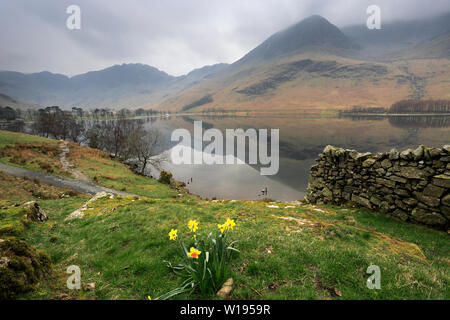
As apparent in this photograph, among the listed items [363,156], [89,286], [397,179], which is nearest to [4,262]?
[89,286]

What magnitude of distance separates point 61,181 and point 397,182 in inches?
1322

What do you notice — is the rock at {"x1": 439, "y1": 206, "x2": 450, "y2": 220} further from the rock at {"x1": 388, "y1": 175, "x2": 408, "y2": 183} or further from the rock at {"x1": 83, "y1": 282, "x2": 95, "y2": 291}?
the rock at {"x1": 83, "y1": 282, "x2": 95, "y2": 291}

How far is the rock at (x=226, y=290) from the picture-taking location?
3.83 meters

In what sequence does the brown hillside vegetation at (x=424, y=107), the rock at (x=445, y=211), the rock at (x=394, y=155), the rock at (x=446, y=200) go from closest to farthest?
the rock at (x=446, y=200)
the rock at (x=445, y=211)
the rock at (x=394, y=155)
the brown hillside vegetation at (x=424, y=107)

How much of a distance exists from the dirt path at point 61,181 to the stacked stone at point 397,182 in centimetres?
2227

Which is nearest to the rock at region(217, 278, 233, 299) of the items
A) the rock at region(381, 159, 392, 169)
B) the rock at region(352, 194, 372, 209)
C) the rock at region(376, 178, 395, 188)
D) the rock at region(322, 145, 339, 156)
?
the rock at region(376, 178, 395, 188)

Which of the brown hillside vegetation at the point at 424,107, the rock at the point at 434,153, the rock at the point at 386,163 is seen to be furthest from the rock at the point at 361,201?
the brown hillside vegetation at the point at 424,107

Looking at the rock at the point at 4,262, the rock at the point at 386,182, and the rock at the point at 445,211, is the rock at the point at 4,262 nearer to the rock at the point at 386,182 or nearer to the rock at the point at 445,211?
the rock at the point at 386,182

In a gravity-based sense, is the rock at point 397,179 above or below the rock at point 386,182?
above

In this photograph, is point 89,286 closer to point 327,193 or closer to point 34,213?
point 34,213

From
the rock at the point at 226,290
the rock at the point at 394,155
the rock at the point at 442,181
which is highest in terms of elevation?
the rock at the point at 394,155
